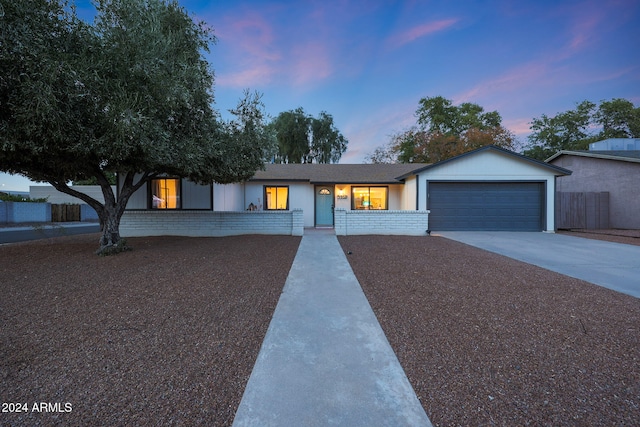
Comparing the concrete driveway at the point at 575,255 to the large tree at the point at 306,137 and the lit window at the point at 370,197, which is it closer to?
the lit window at the point at 370,197

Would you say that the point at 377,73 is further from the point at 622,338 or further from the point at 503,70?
the point at 622,338

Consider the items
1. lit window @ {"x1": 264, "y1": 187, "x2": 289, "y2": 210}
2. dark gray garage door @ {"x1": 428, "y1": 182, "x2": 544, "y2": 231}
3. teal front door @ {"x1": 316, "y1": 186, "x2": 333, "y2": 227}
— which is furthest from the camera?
teal front door @ {"x1": 316, "y1": 186, "x2": 333, "y2": 227}

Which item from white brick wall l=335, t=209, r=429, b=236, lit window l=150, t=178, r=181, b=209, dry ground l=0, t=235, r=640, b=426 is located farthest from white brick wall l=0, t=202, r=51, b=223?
white brick wall l=335, t=209, r=429, b=236

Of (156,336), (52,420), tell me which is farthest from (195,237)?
(52,420)

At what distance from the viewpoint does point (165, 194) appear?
1198 cm

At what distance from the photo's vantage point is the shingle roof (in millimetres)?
14547

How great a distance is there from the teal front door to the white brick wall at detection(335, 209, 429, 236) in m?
3.66

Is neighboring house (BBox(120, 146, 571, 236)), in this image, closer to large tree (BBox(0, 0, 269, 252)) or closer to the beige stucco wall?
large tree (BBox(0, 0, 269, 252))

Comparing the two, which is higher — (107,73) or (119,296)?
(107,73)

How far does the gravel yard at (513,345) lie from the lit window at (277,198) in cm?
985

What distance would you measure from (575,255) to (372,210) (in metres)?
6.53

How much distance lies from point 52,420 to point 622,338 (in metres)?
5.21

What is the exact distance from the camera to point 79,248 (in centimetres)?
833

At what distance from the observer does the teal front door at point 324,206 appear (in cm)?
1495
